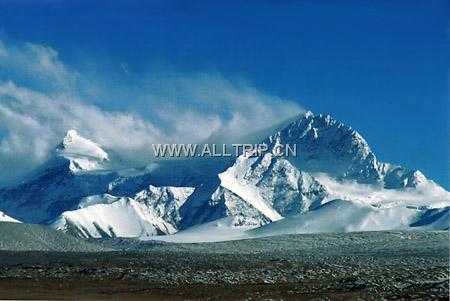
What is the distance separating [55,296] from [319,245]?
385 feet

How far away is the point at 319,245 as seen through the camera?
591 feet

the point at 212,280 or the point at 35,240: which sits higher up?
the point at 35,240

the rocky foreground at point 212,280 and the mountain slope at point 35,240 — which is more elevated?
the mountain slope at point 35,240

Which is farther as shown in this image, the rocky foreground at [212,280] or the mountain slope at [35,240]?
the mountain slope at [35,240]

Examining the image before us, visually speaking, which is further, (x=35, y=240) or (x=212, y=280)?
(x=35, y=240)

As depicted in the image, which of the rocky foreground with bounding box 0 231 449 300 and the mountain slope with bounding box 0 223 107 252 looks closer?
the rocky foreground with bounding box 0 231 449 300

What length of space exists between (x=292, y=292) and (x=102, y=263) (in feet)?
143

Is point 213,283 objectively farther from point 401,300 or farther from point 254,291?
point 401,300

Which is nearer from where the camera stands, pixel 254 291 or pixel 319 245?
pixel 254 291

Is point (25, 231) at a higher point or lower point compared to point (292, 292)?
higher

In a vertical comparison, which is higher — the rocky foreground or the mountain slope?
the mountain slope

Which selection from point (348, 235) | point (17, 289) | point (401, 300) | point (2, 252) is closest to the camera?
point (401, 300)

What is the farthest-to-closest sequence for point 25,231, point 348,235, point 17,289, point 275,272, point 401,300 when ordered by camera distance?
1. point 348,235
2. point 25,231
3. point 275,272
4. point 17,289
5. point 401,300

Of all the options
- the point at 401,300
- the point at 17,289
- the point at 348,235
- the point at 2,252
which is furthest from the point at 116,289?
the point at 348,235
